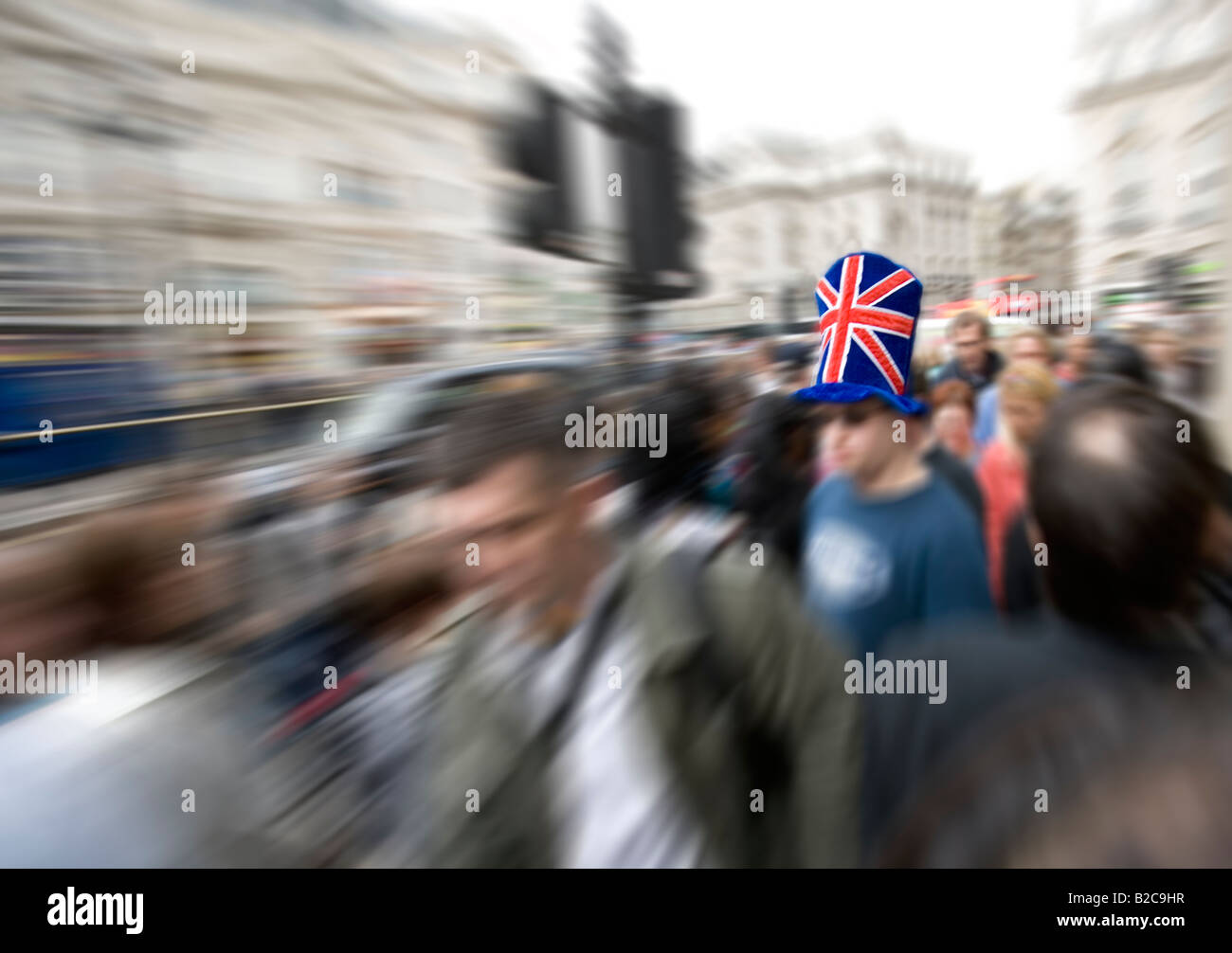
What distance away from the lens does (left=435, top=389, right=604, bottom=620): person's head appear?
128 cm

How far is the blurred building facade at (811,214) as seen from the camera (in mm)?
1454

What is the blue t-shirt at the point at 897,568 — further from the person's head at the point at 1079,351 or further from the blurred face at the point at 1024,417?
the person's head at the point at 1079,351

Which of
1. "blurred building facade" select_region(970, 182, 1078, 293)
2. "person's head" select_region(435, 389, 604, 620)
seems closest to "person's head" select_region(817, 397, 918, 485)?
"blurred building facade" select_region(970, 182, 1078, 293)

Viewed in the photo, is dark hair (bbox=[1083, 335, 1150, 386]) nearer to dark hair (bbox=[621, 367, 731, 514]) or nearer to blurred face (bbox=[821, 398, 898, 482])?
blurred face (bbox=[821, 398, 898, 482])

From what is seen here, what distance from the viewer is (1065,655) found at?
1057mm

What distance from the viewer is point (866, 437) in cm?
143

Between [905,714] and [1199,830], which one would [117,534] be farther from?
[1199,830]

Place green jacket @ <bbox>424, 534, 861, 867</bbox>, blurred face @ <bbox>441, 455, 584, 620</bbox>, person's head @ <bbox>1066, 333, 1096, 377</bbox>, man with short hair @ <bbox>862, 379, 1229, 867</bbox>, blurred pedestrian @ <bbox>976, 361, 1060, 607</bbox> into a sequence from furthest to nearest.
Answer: person's head @ <bbox>1066, 333, 1096, 377</bbox>
blurred pedestrian @ <bbox>976, 361, 1060, 607</bbox>
blurred face @ <bbox>441, 455, 584, 620</bbox>
green jacket @ <bbox>424, 534, 861, 867</bbox>
man with short hair @ <bbox>862, 379, 1229, 867</bbox>

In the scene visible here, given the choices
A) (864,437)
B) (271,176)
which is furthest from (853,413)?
(271,176)

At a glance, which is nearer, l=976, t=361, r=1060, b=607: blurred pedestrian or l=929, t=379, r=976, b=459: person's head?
l=976, t=361, r=1060, b=607: blurred pedestrian

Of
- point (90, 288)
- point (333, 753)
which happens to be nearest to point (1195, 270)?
point (333, 753)

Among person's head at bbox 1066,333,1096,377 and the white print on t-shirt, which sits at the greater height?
person's head at bbox 1066,333,1096,377

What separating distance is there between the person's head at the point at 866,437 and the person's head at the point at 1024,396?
24 centimetres
